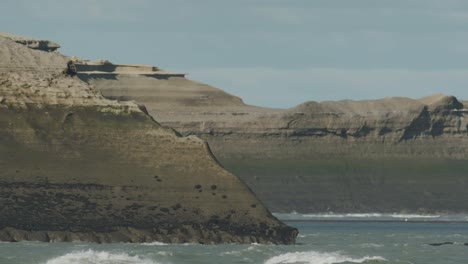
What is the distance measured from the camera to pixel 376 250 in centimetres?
13300

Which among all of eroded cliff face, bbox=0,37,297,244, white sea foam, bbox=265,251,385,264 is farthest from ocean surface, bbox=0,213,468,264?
eroded cliff face, bbox=0,37,297,244

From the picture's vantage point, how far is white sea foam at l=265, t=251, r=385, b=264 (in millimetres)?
111500

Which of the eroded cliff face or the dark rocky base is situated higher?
the eroded cliff face

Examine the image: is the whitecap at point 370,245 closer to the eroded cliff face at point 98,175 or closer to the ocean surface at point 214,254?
the ocean surface at point 214,254

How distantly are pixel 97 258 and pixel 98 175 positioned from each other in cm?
2242

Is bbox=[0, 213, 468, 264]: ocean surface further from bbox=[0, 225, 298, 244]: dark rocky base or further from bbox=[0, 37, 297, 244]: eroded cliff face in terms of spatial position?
bbox=[0, 37, 297, 244]: eroded cliff face

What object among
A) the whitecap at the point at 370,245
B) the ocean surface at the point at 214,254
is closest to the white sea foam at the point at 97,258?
the ocean surface at the point at 214,254

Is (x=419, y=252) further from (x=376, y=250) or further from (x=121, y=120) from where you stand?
(x=121, y=120)

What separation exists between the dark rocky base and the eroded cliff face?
60 mm

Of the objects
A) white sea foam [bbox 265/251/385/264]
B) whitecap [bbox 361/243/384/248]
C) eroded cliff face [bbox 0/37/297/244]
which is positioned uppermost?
eroded cliff face [bbox 0/37/297/244]

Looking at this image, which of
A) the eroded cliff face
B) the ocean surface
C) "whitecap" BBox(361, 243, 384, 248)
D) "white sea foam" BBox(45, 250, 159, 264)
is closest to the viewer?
"white sea foam" BBox(45, 250, 159, 264)

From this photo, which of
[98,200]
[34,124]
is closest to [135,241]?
[98,200]

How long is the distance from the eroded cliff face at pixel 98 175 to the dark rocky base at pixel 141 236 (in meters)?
0.06

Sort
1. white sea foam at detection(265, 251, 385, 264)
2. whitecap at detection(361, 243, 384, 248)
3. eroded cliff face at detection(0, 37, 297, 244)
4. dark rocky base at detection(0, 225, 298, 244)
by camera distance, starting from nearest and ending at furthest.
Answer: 1. white sea foam at detection(265, 251, 385, 264)
2. dark rocky base at detection(0, 225, 298, 244)
3. eroded cliff face at detection(0, 37, 297, 244)
4. whitecap at detection(361, 243, 384, 248)
